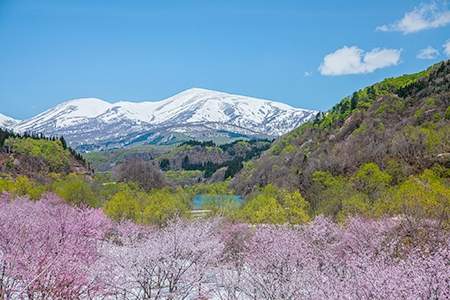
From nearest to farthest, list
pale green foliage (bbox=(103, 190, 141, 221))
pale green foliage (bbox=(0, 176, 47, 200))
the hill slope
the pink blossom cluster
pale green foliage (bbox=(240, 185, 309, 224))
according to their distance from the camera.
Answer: the pink blossom cluster, pale green foliage (bbox=(240, 185, 309, 224)), pale green foliage (bbox=(103, 190, 141, 221)), pale green foliage (bbox=(0, 176, 47, 200)), the hill slope

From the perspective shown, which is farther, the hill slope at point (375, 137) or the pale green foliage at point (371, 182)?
the hill slope at point (375, 137)

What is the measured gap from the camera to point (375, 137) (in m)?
81.6

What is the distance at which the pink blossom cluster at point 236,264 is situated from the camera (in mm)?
11898

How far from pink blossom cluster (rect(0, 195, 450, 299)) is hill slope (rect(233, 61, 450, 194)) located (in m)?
32.0

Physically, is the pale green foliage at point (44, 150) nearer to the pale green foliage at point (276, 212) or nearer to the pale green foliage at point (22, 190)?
the pale green foliage at point (22, 190)

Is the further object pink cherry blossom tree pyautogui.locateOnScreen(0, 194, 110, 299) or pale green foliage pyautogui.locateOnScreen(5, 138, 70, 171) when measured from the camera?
pale green foliage pyautogui.locateOnScreen(5, 138, 70, 171)

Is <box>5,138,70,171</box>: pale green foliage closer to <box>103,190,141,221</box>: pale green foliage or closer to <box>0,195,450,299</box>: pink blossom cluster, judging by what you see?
<box>103,190,141,221</box>: pale green foliage

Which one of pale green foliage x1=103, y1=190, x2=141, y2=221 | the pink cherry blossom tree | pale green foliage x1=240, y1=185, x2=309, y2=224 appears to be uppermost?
the pink cherry blossom tree

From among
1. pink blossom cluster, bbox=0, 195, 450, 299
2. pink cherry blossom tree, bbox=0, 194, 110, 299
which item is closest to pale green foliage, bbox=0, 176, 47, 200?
pink cherry blossom tree, bbox=0, 194, 110, 299

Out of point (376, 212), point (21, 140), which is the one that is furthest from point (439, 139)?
point (21, 140)

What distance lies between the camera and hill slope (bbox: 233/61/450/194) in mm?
65875

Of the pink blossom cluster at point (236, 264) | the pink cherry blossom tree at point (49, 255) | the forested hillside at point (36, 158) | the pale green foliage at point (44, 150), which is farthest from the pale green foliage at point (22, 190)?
the pale green foliage at point (44, 150)

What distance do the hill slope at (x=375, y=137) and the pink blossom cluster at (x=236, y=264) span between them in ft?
105

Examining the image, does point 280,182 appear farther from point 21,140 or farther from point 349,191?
point 21,140
